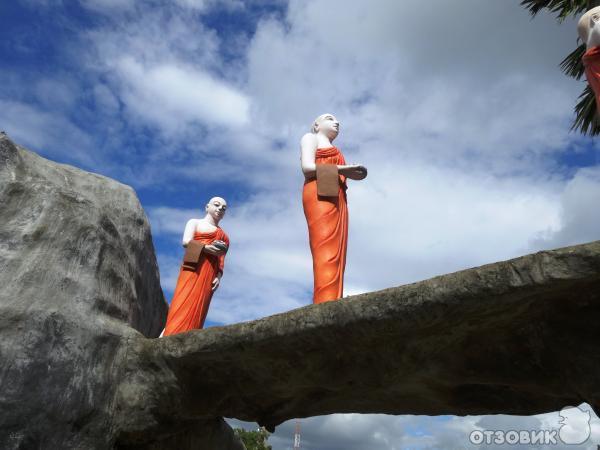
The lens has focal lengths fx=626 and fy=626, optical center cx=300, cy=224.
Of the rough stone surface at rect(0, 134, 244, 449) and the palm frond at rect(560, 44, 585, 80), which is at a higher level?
the palm frond at rect(560, 44, 585, 80)

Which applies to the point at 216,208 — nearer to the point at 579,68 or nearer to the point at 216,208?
the point at 216,208

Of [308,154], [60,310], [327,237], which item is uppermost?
[308,154]

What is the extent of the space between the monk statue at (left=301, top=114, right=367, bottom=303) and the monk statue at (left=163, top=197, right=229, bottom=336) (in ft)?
6.22

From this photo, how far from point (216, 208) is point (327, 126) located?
2113mm

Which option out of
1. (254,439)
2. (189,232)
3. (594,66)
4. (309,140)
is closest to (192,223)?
(189,232)

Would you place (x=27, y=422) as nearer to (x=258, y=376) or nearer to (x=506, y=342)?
(x=258, y=376)

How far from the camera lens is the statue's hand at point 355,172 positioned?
20.8 ft

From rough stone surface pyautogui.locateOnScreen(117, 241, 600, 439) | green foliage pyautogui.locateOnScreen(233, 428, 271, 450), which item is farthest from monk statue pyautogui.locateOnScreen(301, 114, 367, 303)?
green foliage pyautogui.locateOnScreen(233, 428, 271, 450)

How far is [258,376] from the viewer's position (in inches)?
205

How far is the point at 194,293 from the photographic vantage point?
291 inches

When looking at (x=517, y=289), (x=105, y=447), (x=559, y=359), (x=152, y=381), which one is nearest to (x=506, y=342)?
(x=559, y=359)

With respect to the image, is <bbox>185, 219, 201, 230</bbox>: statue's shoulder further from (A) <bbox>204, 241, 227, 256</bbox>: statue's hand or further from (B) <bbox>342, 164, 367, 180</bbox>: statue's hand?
(B) <bbox>342, 164, 367, 180</bbox>: statue's hand

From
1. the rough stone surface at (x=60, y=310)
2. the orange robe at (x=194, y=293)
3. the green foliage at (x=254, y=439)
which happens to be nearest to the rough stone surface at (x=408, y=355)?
the rough stone surface at (x=60, y=310)

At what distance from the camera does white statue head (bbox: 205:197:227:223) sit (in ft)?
27.2
